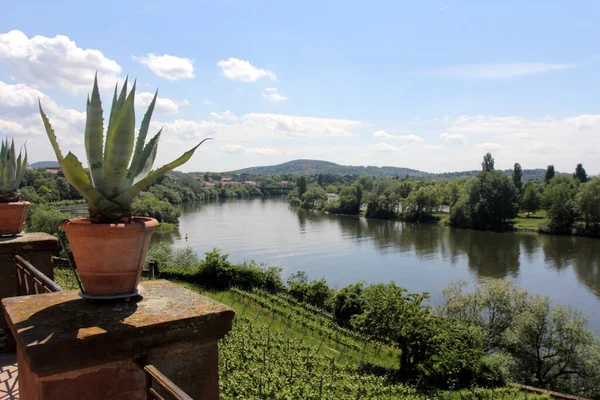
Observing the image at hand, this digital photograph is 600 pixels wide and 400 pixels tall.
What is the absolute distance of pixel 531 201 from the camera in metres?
75.1

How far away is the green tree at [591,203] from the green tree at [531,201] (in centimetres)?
1625

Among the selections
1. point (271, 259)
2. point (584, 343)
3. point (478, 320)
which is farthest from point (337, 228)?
point (584, 343)

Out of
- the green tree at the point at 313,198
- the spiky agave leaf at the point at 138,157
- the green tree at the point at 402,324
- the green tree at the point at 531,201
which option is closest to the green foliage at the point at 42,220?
the green tree at the point at 402,324

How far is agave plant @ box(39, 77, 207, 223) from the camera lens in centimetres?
244

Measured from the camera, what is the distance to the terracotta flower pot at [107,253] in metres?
Answer: 2.33

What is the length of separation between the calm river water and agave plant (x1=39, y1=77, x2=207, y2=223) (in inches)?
1097

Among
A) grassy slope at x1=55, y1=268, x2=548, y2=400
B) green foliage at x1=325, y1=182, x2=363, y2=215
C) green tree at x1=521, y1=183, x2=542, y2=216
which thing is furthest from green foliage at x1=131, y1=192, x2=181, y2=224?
green tree at x1=521, y1=183, x2=542, y2=216

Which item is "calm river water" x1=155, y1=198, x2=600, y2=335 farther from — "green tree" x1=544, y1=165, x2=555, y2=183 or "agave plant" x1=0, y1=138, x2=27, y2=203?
"green tree" x1=544, y1=165, x2=555, y2=183

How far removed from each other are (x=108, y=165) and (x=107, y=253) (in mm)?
495

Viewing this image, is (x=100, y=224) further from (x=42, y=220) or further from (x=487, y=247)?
(x=487, y=247)

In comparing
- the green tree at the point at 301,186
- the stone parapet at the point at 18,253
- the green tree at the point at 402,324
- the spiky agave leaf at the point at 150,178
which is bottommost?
the green tree at the point at 402,324

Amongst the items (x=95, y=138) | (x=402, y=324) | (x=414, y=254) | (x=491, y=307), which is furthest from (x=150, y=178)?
(x=414, y=254)

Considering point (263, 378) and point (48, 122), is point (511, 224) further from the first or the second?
point (48, 122)

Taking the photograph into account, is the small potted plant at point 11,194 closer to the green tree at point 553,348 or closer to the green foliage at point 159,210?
the green tree at point 553,348
